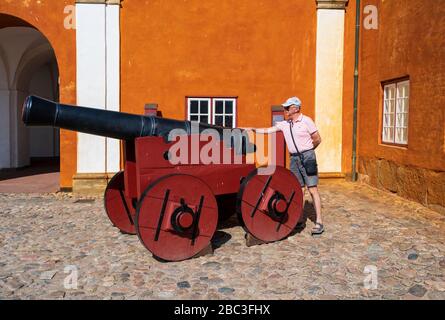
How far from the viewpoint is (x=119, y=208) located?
5.23 m

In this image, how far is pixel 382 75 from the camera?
25.9 ft

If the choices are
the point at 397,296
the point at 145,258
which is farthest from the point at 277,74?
the point at 397,296

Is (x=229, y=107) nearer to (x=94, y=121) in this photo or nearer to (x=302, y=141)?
(x=302, y=141)

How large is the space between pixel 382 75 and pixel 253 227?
475 cm

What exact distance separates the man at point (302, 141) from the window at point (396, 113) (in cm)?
296

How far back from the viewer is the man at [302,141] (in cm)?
505

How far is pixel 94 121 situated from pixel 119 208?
1.32m

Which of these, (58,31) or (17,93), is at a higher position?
(58,31)

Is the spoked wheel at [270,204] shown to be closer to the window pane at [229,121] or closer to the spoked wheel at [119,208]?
the spoked wheel at [119,208]

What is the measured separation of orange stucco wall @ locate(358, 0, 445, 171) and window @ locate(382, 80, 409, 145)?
0.13 m

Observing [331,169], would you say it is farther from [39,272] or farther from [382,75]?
[39,272]

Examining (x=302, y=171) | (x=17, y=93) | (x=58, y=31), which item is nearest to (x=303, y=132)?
(x=302, y=171)
